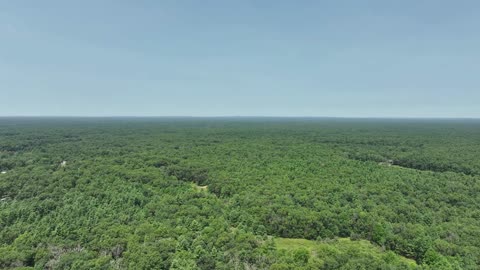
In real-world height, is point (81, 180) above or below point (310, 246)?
above

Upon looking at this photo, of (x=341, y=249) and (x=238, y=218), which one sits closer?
(x=341, y=249)

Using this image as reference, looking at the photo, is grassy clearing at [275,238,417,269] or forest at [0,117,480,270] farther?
grassy clearing at [275,238,417,269]

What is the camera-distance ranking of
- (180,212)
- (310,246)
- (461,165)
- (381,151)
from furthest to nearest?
1. (381,151)
2. (461,165)
3. (180,212)
4. (310,246)

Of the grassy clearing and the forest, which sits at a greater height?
the forest

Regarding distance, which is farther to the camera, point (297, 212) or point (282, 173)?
point (282, 173)

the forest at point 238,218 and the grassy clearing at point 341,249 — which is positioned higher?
the forest at point 238,218

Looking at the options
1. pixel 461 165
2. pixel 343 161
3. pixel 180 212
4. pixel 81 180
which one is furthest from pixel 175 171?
pixel 461 165

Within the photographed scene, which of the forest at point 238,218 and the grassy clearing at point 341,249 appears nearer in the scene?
the forest at point 238,218

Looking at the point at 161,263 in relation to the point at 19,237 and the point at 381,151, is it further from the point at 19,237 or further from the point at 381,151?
the point at 381,151

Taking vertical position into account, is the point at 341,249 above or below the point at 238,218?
below

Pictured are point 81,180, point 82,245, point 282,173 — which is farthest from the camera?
point 282,173
